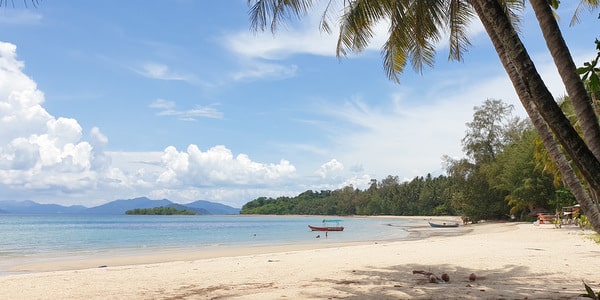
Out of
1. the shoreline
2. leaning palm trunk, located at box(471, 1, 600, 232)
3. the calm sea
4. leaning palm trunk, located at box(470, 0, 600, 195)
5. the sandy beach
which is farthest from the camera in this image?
the calm sea

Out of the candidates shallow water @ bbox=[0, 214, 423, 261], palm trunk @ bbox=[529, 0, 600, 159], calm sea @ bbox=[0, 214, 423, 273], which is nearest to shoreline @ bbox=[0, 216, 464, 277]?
calm sea @ bbox=[0, 214, 423, 273]

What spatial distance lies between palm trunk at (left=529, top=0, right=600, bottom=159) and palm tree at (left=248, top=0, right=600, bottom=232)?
16cm

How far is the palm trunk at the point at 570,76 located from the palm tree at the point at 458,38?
16 cm

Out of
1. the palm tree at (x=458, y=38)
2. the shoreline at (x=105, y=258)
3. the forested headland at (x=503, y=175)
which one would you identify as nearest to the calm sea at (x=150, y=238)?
the shoreline at (x=105, y=258)

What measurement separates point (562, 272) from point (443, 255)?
384 cm

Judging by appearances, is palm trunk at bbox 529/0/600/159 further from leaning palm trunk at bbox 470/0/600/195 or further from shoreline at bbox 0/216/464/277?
shoreline at bbox 0/216/464/277

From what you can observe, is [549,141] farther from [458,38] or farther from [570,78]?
[458,38]

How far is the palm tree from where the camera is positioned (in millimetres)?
3474

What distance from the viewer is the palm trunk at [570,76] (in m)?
3.50

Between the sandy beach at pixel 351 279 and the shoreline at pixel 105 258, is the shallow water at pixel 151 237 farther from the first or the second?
the sandy beach at pixel 351 279

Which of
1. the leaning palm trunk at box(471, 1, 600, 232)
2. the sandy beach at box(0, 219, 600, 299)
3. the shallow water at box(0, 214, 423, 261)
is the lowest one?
the shallow water at box(0, 214, 423, 261)

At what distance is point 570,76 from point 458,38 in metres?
6.50

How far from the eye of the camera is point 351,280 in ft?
25.7

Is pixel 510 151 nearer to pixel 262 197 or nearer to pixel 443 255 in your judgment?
pixel 443 255
